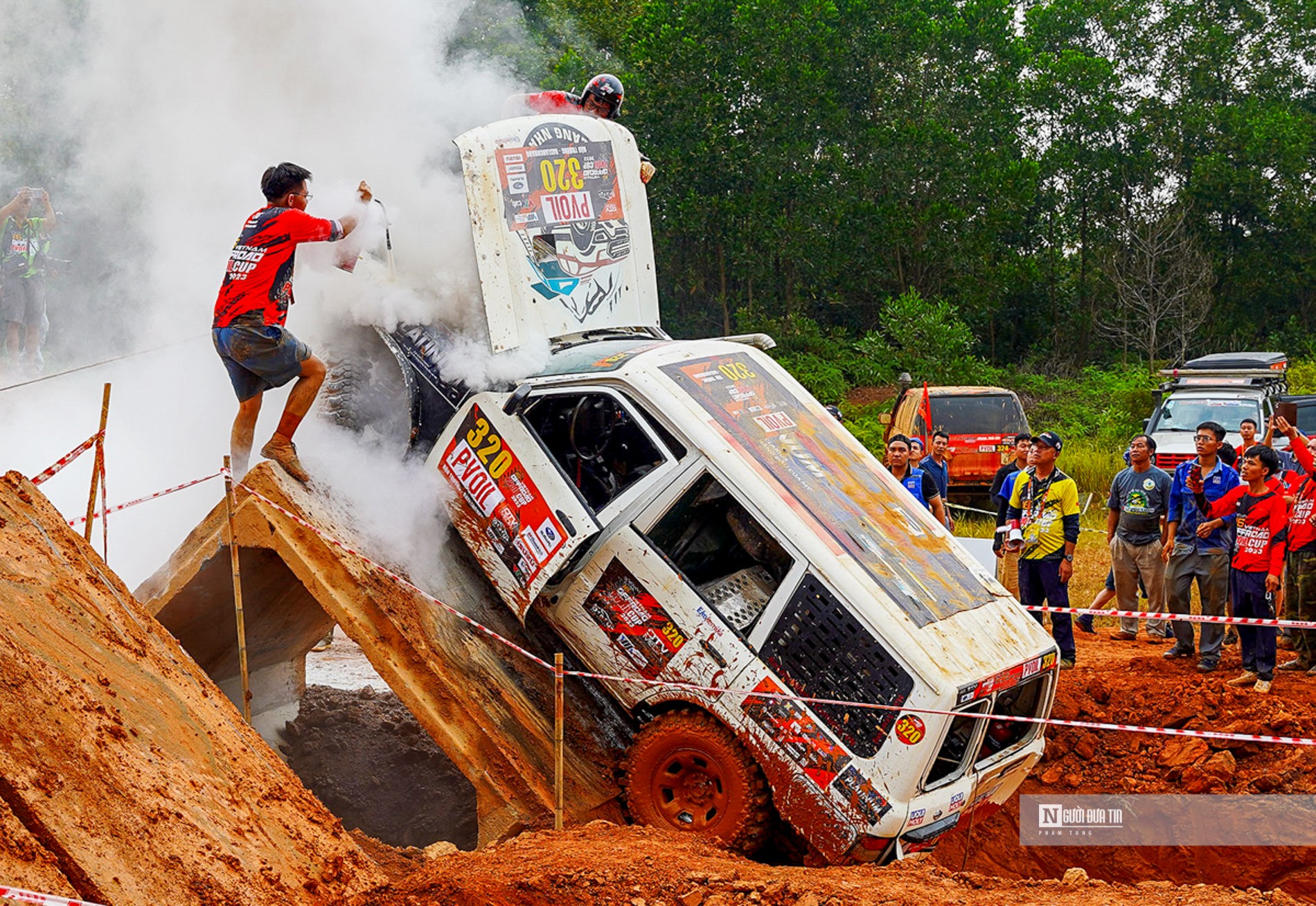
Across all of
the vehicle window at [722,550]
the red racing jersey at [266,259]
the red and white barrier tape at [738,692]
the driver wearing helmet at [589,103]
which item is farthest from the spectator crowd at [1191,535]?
the red racing jersey at [266,259]

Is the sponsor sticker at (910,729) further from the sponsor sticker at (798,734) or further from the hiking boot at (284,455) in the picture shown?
the hiking boot at (284,455)

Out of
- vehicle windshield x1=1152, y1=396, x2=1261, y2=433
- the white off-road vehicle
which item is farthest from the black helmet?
vehicle windshield x1=1152, y1=396, x2=1261, y2=433

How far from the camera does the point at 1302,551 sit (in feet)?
28.2

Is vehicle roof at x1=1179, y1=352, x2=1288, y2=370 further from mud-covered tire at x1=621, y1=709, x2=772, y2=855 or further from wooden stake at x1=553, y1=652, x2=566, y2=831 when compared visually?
wooden stake at x1=553, y1=652, x2=566, y2=831

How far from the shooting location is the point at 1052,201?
2872 centimetres

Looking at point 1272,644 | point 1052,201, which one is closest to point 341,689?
point 1272,644

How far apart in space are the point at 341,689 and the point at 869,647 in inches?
214

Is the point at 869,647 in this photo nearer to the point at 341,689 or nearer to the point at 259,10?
the point at 341,689

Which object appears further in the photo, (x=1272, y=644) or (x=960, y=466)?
(x=960, y=466)

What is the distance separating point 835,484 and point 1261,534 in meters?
3.81

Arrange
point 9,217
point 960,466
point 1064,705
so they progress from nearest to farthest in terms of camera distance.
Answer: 1. point 1064,705
2. point 9,217
3. point 960,466

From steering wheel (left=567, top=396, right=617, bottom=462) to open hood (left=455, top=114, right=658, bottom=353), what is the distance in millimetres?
583

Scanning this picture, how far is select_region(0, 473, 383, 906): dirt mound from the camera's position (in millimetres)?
3852

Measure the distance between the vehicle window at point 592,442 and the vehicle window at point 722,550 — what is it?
460mm
